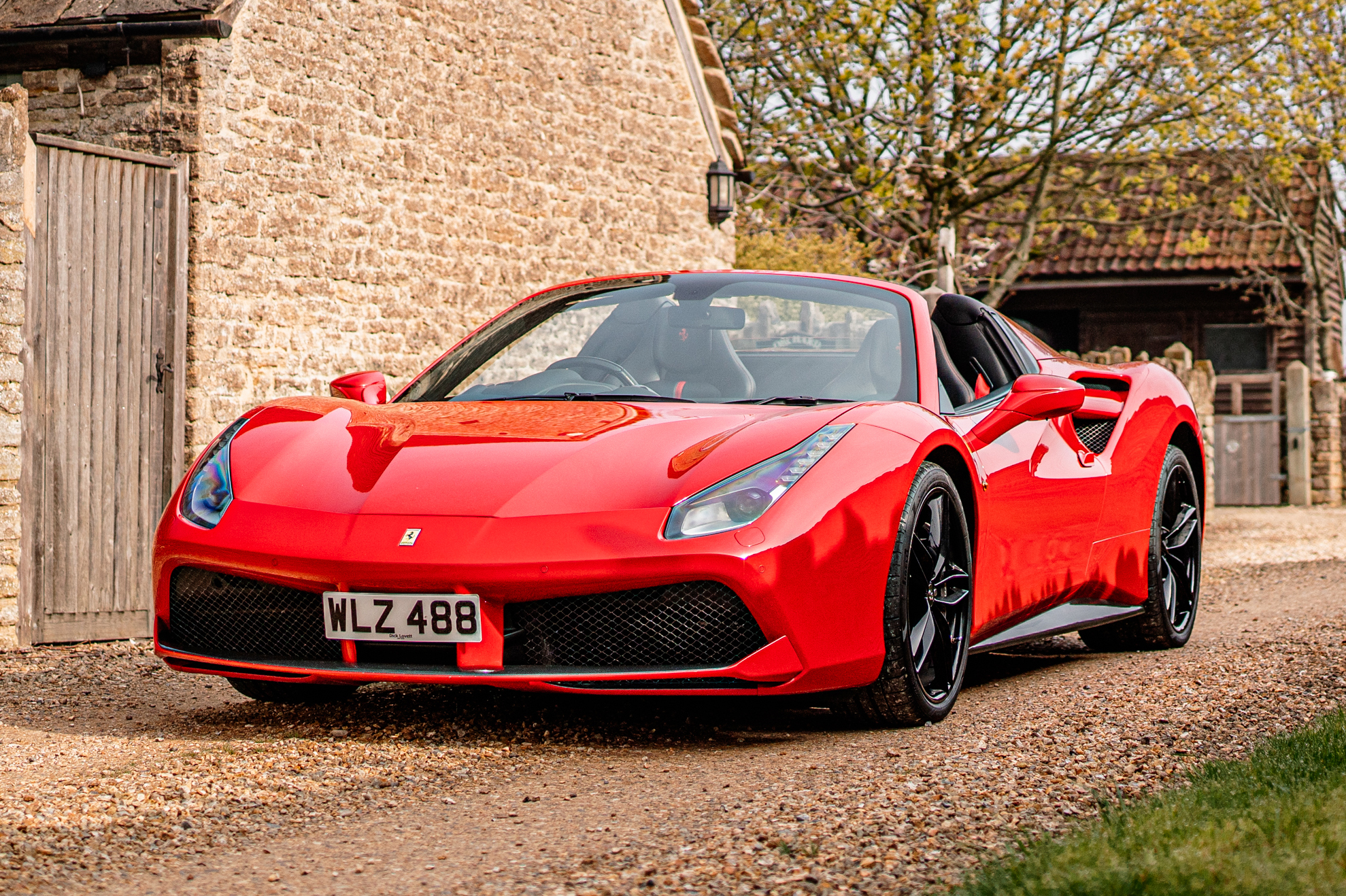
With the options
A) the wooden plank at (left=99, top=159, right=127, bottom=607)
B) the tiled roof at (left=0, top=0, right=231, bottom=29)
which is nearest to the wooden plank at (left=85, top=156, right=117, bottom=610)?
the wooden plank at (left=99, top=159, right=127, bottom=607)

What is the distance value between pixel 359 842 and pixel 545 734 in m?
1.17

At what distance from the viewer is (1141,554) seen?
20.3 feet

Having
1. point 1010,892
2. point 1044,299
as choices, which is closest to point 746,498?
point 1010,892

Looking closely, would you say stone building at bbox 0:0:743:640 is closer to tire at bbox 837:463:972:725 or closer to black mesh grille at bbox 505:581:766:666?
black mesh grille at bbox 505:581:766:666

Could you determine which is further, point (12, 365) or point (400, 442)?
point (12, 365)

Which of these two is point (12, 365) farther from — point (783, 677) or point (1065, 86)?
point (1065, 86)

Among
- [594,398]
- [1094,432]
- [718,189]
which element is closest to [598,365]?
[594,398]

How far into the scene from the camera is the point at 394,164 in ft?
35.6

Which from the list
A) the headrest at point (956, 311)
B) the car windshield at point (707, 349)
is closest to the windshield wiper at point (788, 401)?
the car windshield at point (707, 349)

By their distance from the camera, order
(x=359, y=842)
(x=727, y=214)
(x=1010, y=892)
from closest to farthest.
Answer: (x=1010, y=892) → (x=359, y=842) → (x=727, y=214)

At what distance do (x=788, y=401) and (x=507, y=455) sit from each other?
919mm

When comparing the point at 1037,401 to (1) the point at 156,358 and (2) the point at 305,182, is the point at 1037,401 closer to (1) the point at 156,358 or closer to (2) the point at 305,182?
(1) the point at 156,358

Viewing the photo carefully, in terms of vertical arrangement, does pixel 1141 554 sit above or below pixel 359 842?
above

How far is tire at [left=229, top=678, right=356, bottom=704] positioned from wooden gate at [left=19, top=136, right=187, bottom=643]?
99.1 inches
